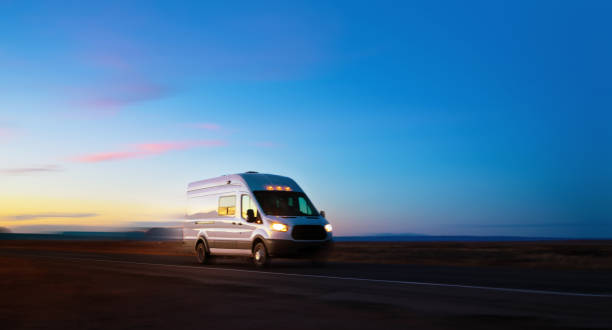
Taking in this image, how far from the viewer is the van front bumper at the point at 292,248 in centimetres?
1838

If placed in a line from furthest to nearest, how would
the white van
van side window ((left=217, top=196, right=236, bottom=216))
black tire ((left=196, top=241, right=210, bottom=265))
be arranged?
1. black tire ((left=196, top=241, right=210, bottom=265))
2. van side window ((left=217, top=196, right=236, bottom=216))
3. the white van

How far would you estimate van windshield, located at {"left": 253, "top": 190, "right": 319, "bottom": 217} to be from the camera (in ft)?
63.0

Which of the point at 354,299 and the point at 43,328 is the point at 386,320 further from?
the point at 43,328

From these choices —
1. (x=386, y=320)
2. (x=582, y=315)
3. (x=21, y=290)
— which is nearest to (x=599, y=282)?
(x=582, y=315)

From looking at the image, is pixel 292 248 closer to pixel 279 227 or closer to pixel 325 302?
pixel 279 227

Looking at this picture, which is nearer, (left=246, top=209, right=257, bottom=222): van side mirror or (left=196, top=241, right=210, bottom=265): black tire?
(left=246, top=209, right=257, bottom=222): van side mirror

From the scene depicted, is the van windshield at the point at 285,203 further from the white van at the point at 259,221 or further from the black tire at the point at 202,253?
the black tire at the point at 202,253

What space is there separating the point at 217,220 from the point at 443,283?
10532 mm

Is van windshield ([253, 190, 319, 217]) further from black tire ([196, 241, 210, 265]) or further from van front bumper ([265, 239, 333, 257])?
black tire ([196, 241, 210, 265])

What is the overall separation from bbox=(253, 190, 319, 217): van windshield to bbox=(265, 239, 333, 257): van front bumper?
41.6 inches

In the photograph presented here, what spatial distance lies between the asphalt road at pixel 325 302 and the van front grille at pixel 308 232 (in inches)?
187

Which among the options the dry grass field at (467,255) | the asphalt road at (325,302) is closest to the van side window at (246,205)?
the dry grass field at (467,255)

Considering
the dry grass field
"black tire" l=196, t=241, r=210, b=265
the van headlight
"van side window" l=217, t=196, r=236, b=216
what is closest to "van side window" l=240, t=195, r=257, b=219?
"van side window" l=217, t=196, r=236, b=216

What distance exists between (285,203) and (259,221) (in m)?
1.18
